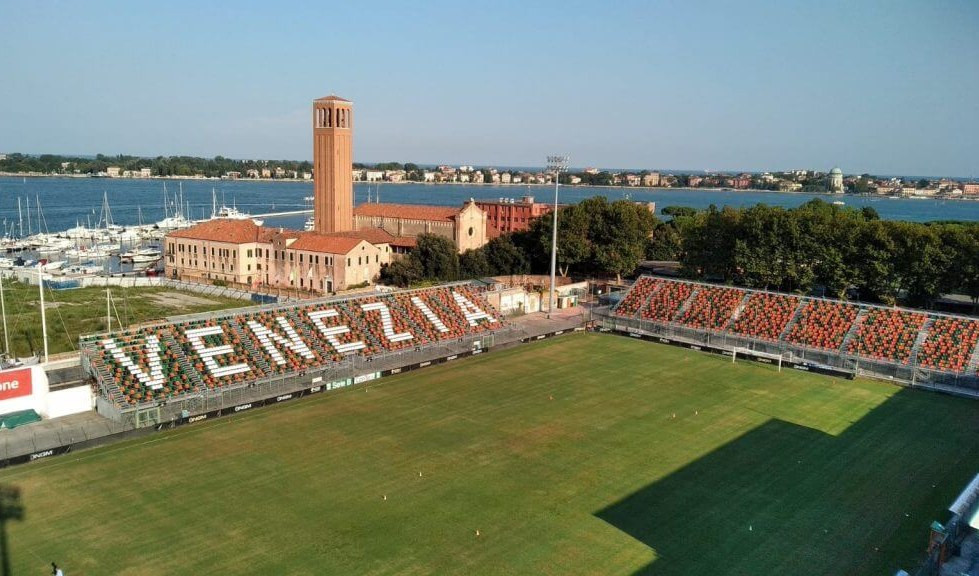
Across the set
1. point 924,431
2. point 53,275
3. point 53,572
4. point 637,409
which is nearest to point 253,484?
point 53,572

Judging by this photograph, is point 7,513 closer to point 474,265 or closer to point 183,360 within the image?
point 183,360

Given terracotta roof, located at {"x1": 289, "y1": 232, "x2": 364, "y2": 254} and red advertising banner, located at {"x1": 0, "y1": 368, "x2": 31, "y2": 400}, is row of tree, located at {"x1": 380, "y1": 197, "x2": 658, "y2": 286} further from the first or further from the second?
red advertising banner, located at {"x1": 0, "y1": 368, "x2": 31, "y2": 400}

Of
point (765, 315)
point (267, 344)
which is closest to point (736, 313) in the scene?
point (765, 315)

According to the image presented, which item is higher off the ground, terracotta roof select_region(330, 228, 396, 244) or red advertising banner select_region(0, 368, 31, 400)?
terracotta roof select_region(330, 228, 396, 244)

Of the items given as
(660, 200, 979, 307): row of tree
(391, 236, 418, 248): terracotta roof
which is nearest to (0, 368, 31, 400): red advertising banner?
(391, 236, 418, 248): terracotta roof

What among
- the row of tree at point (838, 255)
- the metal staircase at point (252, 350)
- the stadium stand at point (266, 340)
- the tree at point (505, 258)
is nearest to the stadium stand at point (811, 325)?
the row of tree at point (838, 255)
